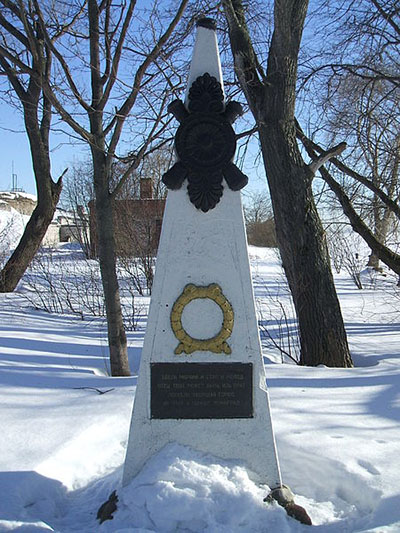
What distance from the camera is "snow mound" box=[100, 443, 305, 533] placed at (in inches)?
101

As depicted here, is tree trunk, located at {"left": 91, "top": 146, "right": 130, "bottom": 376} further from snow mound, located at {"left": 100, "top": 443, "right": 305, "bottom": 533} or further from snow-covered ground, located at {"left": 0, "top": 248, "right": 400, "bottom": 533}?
snow mound, located at {"left": 100, "top": 443, "right": 305, "bottom": 533}

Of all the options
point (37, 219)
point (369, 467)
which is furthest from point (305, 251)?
point (37, 219)

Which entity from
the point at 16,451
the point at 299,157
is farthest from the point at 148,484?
the point at 299,157

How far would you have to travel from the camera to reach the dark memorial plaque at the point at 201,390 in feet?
10.1

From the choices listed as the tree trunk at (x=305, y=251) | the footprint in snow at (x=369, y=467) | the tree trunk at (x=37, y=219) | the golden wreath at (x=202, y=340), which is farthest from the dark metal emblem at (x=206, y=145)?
the tree trunk at (x=37, y=219)

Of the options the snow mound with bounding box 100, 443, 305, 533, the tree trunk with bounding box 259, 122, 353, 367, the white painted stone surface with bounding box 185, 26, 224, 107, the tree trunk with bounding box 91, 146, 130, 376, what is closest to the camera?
the snow mound with bounding box 100, 443, 305, 533

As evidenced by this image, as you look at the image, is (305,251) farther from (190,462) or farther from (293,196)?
(190,462)

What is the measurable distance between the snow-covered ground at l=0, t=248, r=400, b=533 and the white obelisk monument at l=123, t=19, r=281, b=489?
17cm

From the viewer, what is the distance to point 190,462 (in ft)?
9.53

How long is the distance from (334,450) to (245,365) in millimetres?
953

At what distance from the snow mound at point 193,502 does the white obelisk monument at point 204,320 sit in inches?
7.8

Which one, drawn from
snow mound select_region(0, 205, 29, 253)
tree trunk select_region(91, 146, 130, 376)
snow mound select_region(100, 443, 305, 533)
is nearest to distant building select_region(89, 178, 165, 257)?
snow mound select_region(0, 205, 29, 253)

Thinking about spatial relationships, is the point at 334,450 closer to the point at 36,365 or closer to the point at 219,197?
the point at 219,197

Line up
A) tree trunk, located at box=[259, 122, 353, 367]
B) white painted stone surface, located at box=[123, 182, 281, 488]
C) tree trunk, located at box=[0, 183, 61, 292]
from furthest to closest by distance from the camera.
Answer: tree trunk, located at box=[0, 183, 61, 292], tree trunk, located at box=[259, 122, 353, 367], white painted stone surface, located at box=[123, 182, 281, 488]
